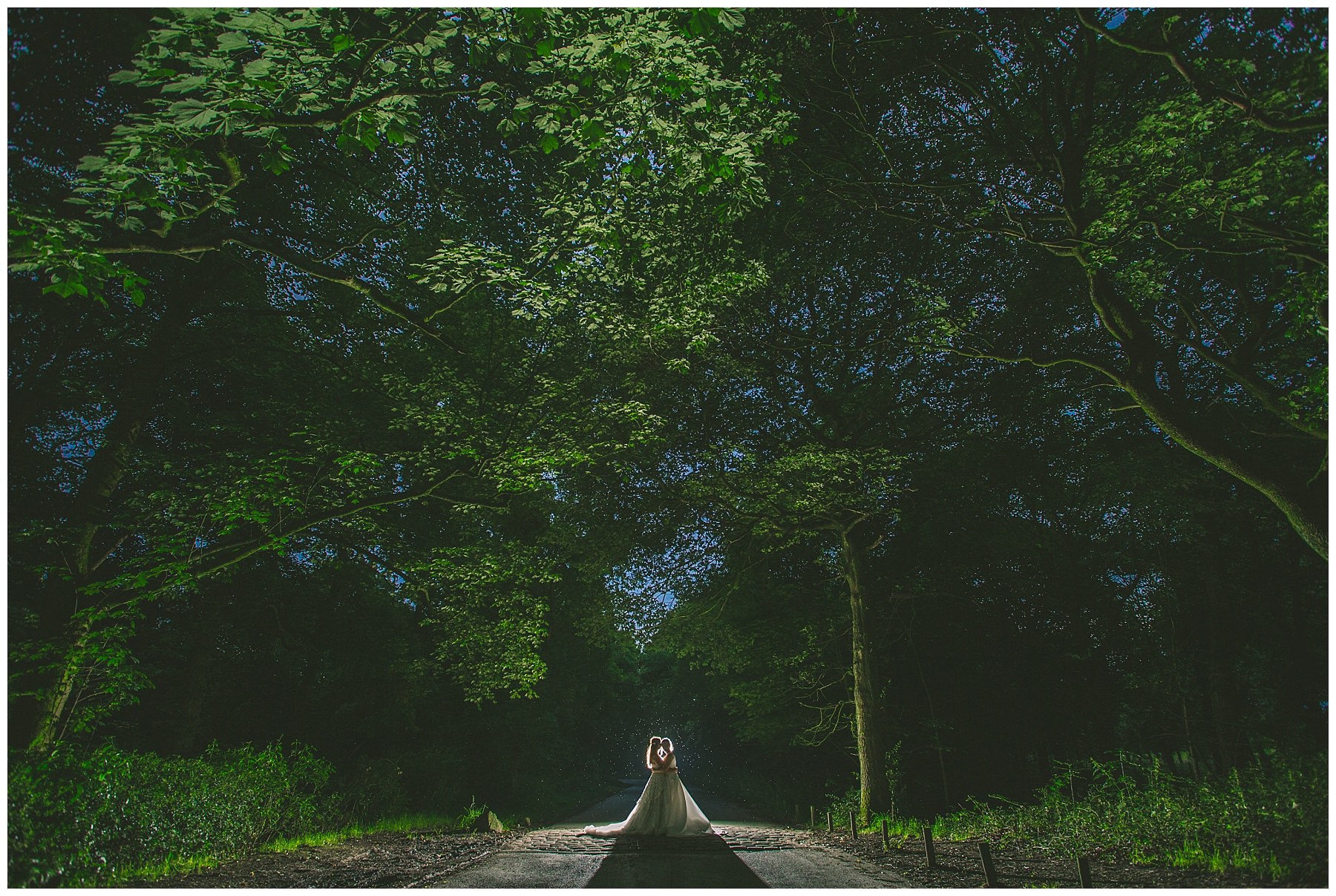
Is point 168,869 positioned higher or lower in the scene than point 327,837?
higher

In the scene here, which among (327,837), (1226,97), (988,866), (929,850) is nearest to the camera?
(1226,97)

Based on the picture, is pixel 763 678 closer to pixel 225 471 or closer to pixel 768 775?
pixel 768 775

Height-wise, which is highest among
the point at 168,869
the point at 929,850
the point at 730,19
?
the point at 730,19

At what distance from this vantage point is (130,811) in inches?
278

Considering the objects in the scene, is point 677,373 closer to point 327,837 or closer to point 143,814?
point 327,837

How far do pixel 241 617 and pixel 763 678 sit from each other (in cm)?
1496

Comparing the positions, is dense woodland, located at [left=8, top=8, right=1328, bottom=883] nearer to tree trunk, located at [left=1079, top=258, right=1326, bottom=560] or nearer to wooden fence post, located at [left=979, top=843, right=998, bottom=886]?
tree trunk, located at [left=1079, top=258, right=1326, bottom=560]

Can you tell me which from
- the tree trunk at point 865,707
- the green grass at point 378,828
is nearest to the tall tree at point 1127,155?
the tree trunk at point 865,707

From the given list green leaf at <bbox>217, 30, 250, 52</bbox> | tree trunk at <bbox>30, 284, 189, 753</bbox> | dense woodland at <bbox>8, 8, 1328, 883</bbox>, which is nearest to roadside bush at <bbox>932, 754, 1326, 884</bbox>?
dense woodland at <bbox>8, 8, 1328, 883</bbox>

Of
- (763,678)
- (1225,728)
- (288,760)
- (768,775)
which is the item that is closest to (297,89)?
(288,760)

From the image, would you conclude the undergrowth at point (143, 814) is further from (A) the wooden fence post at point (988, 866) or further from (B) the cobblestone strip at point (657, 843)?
(A) the wooden fence post at point (988, 866)

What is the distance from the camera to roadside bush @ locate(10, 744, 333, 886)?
19.1 feet

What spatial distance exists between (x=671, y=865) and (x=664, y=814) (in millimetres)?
4421

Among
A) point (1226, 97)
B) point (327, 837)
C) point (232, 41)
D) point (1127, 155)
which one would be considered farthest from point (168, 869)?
point (1226, 97)
